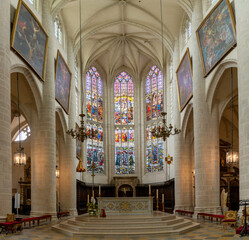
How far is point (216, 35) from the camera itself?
57.0 ft

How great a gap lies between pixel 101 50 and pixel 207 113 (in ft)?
52.2

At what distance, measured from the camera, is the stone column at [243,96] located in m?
13.0

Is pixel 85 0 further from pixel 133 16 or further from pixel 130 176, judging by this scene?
pixel 130 176

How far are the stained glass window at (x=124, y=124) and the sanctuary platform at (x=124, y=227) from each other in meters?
20.8

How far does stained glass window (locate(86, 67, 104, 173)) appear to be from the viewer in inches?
1372

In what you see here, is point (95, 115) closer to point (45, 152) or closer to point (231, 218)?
point (45, 152)

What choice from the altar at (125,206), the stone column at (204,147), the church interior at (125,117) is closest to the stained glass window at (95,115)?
the church interior at (125,117)

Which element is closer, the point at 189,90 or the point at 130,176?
the point at 189,90

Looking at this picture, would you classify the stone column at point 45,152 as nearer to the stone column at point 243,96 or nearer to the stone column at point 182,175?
the stone column at point 182,175

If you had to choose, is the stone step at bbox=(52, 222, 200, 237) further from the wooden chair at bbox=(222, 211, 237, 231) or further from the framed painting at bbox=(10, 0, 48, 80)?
the framed painting at bbox=(10, 0, 48, 80)

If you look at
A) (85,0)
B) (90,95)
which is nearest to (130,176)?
(90,95)

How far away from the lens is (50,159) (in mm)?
19922

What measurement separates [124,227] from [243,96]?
5996mm

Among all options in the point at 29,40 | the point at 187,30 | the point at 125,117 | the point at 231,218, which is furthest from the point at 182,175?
the point at 29,40
